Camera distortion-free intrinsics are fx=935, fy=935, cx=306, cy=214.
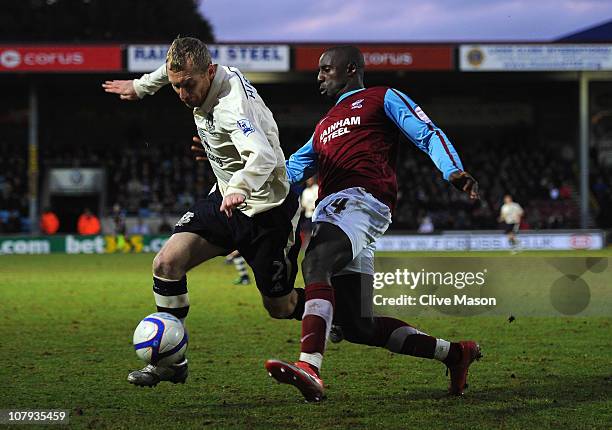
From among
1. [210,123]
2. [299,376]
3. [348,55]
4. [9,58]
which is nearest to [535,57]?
[9,58]

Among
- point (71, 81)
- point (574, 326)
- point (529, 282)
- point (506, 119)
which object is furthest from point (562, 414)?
point (506, 119)

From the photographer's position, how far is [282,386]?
655 centimetres

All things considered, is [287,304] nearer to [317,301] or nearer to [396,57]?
[317,301]

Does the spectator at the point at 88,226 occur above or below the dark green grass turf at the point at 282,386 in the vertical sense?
below

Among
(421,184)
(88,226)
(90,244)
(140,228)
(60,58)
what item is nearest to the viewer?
(90,244)

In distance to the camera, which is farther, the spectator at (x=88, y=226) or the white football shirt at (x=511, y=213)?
the spectator at (x=88, y=226)

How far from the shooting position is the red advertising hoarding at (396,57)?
34.5 meters

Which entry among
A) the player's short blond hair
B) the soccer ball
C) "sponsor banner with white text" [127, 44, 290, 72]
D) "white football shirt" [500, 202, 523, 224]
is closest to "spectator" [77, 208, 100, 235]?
"sponsor banner with white text" [127, 44, 290, 72]

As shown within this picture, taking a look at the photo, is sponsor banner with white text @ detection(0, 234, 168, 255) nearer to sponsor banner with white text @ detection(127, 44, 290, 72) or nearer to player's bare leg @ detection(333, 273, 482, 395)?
sponsor banner with white text @ detection(127, 44, 290, 72)

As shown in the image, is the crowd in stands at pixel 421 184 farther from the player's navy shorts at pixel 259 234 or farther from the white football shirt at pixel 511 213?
the player's navy shorts at pixel 259 234

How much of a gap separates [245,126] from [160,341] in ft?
4.64

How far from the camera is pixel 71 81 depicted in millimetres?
38188

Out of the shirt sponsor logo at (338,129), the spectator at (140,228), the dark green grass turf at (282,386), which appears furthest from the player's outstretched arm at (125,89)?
the spectator at (140,228)

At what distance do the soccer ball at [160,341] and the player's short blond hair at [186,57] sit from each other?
1552mm
